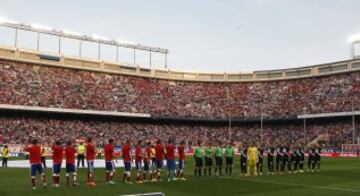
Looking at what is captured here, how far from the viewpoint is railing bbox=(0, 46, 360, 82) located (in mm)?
70562

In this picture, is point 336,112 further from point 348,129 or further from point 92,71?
point 92,71

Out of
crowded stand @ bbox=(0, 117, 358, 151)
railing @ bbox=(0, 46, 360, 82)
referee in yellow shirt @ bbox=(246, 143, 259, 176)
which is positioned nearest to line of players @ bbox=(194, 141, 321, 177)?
referee in yellow shirt @ bbox=(246, 143, 259, 176)

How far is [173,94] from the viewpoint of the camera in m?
85.5

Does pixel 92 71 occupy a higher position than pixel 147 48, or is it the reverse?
pixel 147 48

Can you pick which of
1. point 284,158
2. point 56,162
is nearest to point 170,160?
point 56,162

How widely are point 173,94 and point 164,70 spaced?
240 inches

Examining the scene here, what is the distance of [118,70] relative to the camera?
81.1 m

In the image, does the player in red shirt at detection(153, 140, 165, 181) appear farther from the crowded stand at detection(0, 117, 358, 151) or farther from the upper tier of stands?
the upper tier of stands

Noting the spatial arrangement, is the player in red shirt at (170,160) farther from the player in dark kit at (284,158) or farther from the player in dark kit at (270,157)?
the player in dark kit at (284,158)

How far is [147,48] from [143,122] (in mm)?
18513

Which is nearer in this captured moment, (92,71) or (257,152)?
(257,152)

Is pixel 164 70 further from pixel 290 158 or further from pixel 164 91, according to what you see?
pixel 290 158

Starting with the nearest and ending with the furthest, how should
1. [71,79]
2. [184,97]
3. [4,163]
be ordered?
[4,163]
[71,79]
[184,97]

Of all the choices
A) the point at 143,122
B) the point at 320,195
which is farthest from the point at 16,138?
the point at 320,195
